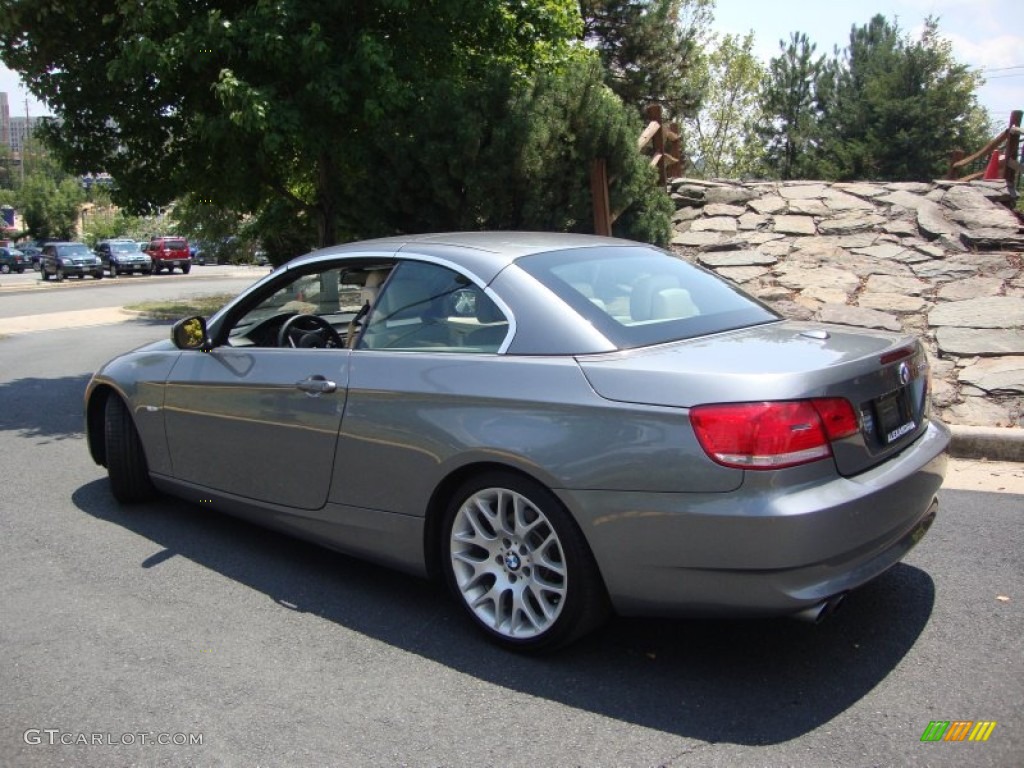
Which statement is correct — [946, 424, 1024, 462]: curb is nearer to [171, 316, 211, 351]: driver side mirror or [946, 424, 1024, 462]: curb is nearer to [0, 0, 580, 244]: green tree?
[171, 316, 211, 351]: driver side mirror

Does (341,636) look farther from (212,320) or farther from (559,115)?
(559,115)

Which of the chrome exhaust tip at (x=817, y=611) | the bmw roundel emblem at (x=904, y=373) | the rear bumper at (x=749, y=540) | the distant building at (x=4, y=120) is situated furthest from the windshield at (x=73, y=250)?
the distant building at (x=4, y=120)

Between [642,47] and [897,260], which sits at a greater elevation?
[642,47]

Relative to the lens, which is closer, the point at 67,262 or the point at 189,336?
the point at 189,336

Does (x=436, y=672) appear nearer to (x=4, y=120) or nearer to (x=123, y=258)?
(x=123, y=258)

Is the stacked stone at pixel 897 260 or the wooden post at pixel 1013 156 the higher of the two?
the wooden post at pixel 1013 156

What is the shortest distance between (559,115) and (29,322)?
14433 mm

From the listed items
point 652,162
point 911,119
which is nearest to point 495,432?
point 652,162

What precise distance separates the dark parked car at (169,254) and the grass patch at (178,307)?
2108cm

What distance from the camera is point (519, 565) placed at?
338cm

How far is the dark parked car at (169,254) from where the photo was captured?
47781mm

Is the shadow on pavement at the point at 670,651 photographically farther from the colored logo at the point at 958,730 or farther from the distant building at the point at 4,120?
the distant building at the point at 4,120

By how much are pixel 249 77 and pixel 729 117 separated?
1390 inches

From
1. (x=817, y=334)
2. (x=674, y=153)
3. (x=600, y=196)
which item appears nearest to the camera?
(x=817, y=334)
